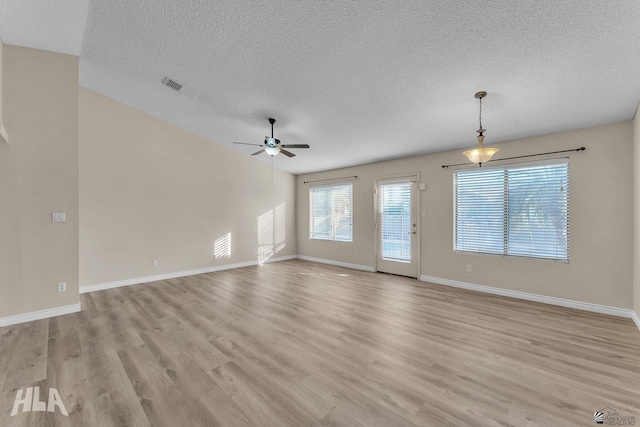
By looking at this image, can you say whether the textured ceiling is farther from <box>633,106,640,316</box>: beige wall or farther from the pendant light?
the pendant light

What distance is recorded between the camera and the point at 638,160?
308 cm

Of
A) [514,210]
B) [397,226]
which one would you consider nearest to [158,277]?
[397,226]

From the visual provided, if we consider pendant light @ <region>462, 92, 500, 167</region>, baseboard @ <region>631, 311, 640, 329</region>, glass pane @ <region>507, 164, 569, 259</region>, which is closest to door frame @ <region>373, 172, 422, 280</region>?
glass pane @ <region>507, 164, 569, 259</region>

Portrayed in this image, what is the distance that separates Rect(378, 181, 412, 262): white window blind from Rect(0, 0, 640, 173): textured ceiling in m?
1.47

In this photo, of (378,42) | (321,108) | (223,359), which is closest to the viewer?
(223,359)

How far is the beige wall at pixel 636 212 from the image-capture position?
3094 millimetres

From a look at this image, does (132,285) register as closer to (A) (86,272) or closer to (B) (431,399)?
(A) (86,272)

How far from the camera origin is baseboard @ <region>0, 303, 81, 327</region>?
3143mm

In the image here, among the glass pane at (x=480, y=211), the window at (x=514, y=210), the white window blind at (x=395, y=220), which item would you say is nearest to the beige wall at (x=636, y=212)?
the window at (x=514, y=210)

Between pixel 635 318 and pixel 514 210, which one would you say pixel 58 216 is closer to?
pixel 514 210

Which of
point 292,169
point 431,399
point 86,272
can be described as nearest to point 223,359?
point 431,399

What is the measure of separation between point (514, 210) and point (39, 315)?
701 cm

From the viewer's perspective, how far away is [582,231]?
3.66 meters

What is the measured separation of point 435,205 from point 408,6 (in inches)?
146
